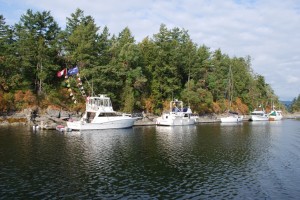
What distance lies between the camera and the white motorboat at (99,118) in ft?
199

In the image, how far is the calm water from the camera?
74.6 feet

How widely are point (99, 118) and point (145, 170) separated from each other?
3438 cm

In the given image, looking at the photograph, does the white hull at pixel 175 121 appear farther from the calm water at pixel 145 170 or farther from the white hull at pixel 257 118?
the white hull at pixel 257 118

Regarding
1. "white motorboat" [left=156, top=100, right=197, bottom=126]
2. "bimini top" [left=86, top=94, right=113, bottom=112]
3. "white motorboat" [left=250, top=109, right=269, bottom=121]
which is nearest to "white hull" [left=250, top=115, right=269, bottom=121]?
"white motorboat" [left=250, top=109, right=269, bottom=121]

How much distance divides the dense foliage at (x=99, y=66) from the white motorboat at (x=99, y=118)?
9.47m

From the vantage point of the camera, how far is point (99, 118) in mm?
61781

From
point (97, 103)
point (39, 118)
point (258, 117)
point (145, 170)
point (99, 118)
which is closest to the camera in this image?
point (145, 170)

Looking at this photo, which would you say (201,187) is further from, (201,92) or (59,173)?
(201,92)

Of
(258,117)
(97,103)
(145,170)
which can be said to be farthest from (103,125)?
(258,117)

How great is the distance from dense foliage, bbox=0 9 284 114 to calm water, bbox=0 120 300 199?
28779 mm

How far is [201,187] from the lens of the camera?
24125mm

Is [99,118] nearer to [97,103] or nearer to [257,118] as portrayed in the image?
[97,103]

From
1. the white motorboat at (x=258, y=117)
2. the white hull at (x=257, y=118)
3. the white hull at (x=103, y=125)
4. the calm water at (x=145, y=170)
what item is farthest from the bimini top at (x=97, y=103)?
the white motorboat at (x=258, y=117)

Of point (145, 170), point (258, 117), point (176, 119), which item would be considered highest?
point (176, 119)
